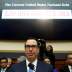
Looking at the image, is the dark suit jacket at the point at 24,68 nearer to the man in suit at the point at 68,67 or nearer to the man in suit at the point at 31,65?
the man in suit at the point at 31,65

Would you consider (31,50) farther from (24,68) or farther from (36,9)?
(36,9)

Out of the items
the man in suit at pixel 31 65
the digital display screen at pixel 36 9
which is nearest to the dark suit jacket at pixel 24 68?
the man in suit at pixel 31 65

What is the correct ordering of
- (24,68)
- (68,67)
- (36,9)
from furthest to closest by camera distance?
(36,9), (68,67), (24,68)

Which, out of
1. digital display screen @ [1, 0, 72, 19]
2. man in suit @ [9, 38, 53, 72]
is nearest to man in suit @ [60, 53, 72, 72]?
man in suit @ [9, 38, 53, 72]

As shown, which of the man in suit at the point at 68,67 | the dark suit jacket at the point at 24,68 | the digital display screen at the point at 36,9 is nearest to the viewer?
the dark suit jacket at the point at 24,68

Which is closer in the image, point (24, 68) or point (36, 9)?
point (24, 68)

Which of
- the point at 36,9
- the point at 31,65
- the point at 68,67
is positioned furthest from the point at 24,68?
the point at 36,9

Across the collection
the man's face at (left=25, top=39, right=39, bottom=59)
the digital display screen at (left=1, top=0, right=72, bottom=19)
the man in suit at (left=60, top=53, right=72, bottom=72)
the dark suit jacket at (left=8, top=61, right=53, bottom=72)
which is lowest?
the man in suit at (left=60, top=53, right=72, bottom=72)

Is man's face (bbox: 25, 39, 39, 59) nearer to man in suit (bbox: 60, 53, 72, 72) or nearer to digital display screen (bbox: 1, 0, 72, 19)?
man in suit (bbox: 60, 53, 72, 72)

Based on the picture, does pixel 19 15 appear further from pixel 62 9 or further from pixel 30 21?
pixel 62 9

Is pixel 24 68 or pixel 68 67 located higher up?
pixel 24 68

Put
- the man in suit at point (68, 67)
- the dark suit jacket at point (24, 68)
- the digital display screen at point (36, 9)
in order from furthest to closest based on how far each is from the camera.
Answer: the digital display screen at point (36, 9), the man in suit at point (68, 67), the dark suit jacket at point (24, 68)

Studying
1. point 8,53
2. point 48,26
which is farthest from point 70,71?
point 8,53

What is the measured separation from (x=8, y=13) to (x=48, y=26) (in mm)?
700
